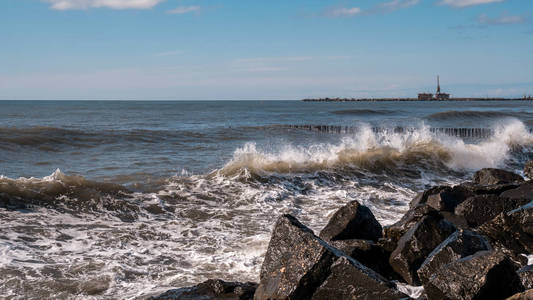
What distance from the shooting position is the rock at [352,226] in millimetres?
6034

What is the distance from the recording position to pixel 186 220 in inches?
327

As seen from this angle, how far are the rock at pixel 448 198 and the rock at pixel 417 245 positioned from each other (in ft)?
7.18

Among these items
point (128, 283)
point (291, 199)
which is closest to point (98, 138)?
point (291, 199)

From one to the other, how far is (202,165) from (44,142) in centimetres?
773

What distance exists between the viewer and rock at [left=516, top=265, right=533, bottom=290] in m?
4.20

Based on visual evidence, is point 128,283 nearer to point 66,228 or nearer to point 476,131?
point 66,228

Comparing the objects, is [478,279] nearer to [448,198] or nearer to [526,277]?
[526,277]

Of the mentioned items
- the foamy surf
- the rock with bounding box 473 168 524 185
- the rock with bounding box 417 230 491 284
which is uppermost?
the rock with bounding box 417 230 491 284

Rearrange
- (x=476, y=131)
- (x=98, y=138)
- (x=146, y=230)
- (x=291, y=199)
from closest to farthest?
(x=146, y=230) < (x=291, y=199) < (x=98, y=138) < (x=476, y=131)

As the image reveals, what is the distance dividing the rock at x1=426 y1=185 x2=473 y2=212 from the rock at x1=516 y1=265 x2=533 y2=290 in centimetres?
309

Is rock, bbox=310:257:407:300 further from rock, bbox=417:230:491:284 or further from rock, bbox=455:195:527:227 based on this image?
rock, bbox=455:195:527:227

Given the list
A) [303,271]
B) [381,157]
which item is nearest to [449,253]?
[303,271]

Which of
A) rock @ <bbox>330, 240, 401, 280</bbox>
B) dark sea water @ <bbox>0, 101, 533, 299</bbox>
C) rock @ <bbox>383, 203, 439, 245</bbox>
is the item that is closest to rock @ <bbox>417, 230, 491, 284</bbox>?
rock @ <bbox>330, 240, 401, 280</bbox>

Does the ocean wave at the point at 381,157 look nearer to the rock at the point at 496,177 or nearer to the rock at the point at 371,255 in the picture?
the rock at the point at 496,177
